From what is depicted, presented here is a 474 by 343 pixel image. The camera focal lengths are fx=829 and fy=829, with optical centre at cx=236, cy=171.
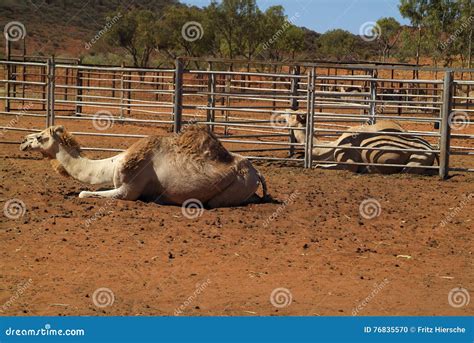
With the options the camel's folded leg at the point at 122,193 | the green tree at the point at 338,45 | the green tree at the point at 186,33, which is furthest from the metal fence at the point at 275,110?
the green tree at the point at 338,45

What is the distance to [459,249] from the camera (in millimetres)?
8031

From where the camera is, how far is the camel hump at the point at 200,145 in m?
9.35

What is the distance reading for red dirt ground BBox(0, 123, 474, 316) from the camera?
19.5ft

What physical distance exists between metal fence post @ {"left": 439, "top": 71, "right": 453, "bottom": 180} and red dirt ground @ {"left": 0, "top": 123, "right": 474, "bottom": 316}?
164 centimetres

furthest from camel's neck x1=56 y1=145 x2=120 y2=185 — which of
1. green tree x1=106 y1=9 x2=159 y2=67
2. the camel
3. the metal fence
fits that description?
green tree x1=106 y1=9 x2=159 y2=67

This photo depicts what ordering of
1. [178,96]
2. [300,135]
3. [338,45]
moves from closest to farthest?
[178,96] < [300,135] < [338,45]

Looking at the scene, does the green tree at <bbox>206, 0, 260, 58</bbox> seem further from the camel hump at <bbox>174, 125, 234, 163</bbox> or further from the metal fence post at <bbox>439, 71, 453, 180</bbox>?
the camel hump at <bbox>174, 125, 234, 163</bbox>

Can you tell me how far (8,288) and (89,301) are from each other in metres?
0.71

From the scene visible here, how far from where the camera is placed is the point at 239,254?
748cm

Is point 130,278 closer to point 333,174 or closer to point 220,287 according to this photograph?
point 220,287

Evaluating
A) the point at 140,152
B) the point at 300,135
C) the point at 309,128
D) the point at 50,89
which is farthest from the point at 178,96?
the point at 140,152

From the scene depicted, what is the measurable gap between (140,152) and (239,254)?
2.30 meters

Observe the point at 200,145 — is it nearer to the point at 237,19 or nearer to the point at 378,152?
the point at 378,152

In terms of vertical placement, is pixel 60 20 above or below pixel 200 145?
above
